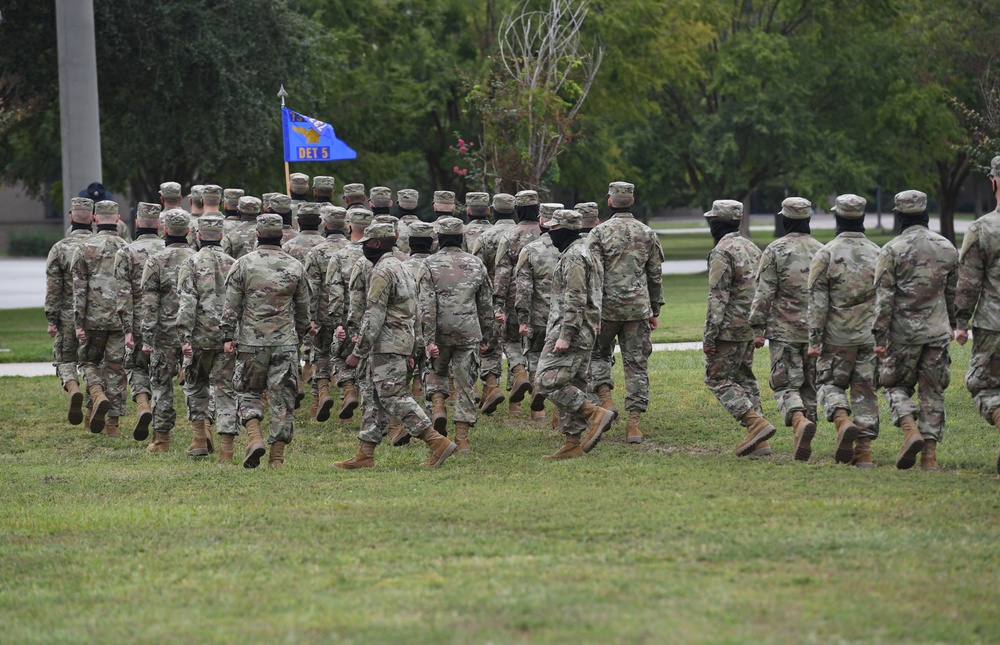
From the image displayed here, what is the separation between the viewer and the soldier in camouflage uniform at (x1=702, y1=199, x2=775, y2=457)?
11.5 meters

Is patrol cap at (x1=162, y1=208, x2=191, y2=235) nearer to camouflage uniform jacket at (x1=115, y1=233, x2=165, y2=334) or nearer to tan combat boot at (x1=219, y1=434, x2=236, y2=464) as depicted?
camouflage uniform jacket at (x1=115, y1=233, x2=165, y2=334)

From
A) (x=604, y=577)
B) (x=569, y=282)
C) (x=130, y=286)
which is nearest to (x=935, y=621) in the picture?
(x=604, y=577)

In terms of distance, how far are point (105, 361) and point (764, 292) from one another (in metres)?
6.71

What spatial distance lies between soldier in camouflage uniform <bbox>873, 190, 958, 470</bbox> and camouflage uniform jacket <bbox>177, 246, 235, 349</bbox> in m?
5.50

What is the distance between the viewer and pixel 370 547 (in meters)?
8.23

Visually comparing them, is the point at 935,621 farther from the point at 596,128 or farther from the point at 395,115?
the point at 596,128

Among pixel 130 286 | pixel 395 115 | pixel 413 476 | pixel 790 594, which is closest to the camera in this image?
pixel 790 594

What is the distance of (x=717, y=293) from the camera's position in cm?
1165

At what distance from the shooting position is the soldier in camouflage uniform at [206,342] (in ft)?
38.6

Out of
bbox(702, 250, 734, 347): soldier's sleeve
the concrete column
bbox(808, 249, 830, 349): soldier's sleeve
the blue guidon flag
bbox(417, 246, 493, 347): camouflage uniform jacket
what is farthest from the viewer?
the concrete column

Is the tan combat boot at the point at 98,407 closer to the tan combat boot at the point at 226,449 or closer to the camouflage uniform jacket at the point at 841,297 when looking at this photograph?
the tan combat boot at the point at 226,449

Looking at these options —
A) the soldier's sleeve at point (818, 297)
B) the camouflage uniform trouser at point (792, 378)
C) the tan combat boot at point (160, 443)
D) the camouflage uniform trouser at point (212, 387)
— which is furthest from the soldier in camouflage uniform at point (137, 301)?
the soldier's sleeve at point (818, 297)

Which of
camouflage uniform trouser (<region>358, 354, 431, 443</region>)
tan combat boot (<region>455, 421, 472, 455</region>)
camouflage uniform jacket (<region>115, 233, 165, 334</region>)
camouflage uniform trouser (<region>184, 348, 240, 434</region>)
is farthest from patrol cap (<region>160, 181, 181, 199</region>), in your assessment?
tan combat boot (<region>455, 421, 472, 455</region>)

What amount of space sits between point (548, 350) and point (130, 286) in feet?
14.4
